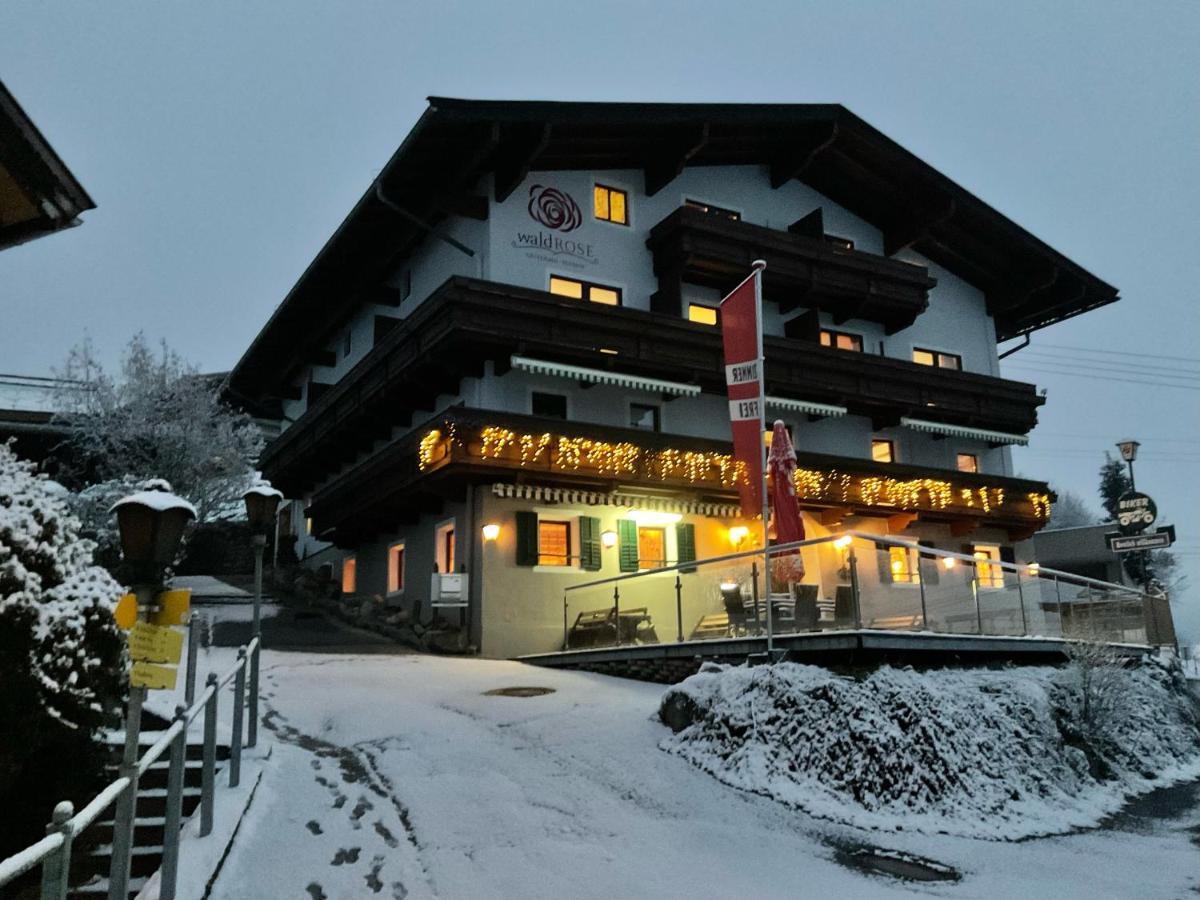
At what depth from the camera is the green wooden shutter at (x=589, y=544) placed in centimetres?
2336

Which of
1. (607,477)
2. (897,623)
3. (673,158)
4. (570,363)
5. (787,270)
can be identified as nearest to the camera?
(897,623)

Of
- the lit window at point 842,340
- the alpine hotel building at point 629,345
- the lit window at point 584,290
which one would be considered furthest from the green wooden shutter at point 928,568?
the lit window at point 842,340

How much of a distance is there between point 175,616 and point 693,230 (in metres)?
20.5

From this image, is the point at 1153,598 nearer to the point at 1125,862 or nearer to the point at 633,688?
the point at 633,688

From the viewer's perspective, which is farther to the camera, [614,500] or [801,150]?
[801,150]

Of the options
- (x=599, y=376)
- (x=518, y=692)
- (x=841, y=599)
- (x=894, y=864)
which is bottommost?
(x=894, y=864)

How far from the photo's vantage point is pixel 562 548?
933 inches

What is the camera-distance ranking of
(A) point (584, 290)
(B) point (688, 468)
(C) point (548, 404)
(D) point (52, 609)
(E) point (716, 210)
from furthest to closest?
1. (E) point (716, 210)
2. (A) point (584, 290)
3. (C) point (548, 404)
4. (B) point (688, 468)
5. (D) point (52, 609)

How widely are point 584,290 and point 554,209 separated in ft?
7.04

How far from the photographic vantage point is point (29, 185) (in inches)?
465

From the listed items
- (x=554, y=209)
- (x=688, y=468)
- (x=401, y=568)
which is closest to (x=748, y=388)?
(x=688, y=468)

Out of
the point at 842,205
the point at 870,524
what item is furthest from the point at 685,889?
the point at 842,205

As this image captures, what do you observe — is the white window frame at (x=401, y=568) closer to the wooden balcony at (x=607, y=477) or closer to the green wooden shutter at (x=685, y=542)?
the wooden balcony at (x=607, y=477)

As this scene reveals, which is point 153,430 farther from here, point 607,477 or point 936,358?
point 936,358
